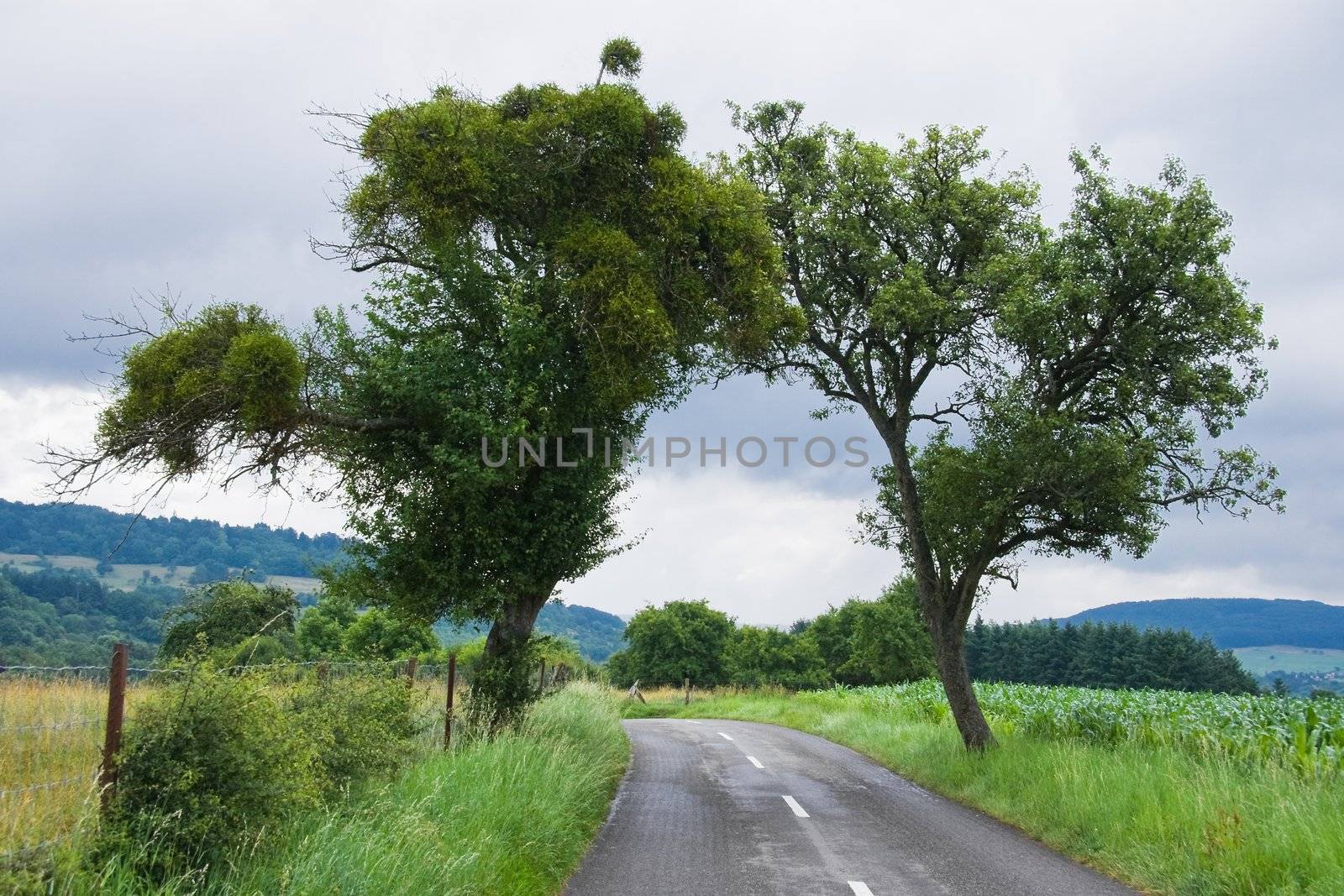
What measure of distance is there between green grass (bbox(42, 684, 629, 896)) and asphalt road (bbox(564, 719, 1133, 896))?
46 cm

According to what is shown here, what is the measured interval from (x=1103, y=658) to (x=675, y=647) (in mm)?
45846

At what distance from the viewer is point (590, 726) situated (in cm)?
1689

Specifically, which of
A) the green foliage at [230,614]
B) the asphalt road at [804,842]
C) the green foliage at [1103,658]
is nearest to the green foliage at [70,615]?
the green foliage at [230,614]

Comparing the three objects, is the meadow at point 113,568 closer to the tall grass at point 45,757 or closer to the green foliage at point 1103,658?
the green foliage at point 1103,658

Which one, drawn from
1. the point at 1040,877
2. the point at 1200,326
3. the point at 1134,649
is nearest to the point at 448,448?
the point at 1040,877

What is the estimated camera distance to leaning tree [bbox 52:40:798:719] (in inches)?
500

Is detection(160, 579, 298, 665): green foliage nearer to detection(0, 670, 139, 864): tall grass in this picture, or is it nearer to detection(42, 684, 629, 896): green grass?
detection(42, 684, 629, 896): green grass

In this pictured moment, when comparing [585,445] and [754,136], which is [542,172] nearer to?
[585,445]

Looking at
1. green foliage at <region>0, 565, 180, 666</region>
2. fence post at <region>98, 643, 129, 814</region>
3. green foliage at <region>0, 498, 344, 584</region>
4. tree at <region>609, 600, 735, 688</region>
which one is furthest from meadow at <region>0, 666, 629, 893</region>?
green foliage at <region>0, 498, 344, 584</region>

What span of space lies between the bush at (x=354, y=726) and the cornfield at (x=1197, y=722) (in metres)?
10.5

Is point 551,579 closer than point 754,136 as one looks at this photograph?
Yes

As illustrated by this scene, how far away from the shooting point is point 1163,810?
33.9 feet

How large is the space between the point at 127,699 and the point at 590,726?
11.3 meters

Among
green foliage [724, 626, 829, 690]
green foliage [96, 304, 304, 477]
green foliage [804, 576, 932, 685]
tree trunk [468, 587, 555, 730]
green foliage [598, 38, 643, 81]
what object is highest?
green foliage [598, 38, 643, 81]
